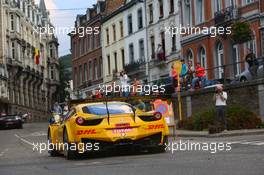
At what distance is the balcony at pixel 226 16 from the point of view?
38.5 metres

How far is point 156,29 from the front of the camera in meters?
54.5

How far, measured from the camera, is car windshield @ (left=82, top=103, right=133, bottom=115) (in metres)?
15.8

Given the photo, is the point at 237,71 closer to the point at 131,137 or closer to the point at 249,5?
the point at 249,5

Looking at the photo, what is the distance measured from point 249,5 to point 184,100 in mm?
6723

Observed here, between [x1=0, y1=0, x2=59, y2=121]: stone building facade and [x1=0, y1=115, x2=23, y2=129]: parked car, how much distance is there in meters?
21.1

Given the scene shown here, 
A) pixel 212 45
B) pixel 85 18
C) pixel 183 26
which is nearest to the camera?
pixel 212 45

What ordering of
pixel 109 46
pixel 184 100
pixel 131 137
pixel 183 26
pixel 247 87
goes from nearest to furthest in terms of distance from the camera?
Result: pixel 131 137
pixel 247 87
pixel 184 100
pixel 183 26
pixel 109 46

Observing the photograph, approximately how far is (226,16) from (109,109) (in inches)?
967

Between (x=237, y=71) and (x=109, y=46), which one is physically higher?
(x=109, y=46)

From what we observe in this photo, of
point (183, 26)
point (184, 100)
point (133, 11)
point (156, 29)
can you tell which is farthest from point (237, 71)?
point (133, 11)

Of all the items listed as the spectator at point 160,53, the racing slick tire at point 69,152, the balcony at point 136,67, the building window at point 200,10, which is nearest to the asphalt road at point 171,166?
the racing slick tire at point 69,152

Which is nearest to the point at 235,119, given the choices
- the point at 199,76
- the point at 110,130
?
the point at 199,76

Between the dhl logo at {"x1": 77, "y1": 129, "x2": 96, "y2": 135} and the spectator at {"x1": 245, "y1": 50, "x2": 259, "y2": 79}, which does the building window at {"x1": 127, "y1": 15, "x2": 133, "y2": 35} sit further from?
the dhl logo at {"x1": 77, "y1": 129, "x2": 96, "y2": 135}

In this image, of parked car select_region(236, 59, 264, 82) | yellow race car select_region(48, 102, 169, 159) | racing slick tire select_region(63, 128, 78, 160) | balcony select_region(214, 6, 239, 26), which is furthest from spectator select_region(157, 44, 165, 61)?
racing slick tire select_region(63, 128, 78, 160)
